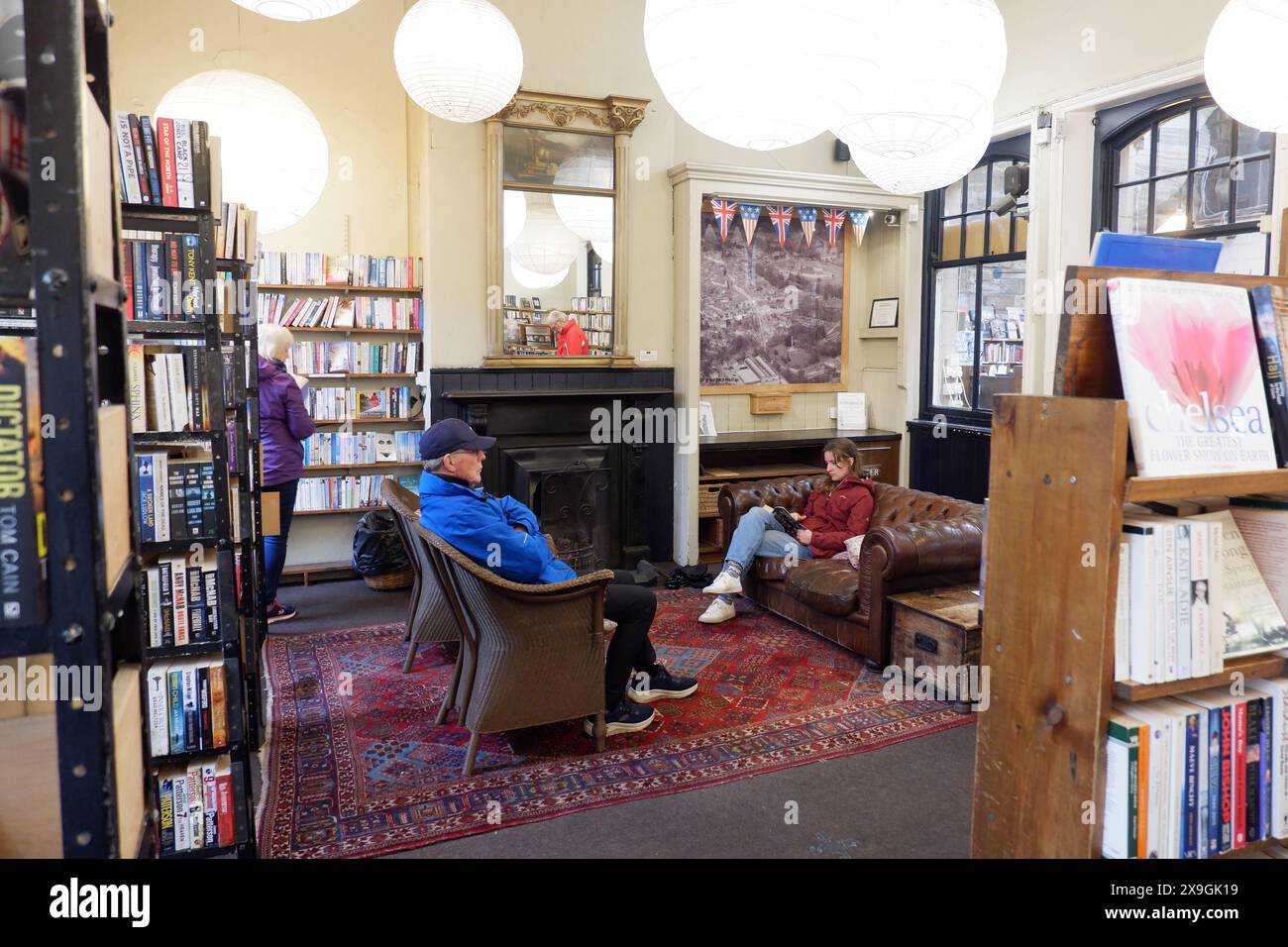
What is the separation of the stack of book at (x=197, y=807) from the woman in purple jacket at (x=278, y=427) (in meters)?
2.40

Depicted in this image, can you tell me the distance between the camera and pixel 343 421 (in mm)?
6262

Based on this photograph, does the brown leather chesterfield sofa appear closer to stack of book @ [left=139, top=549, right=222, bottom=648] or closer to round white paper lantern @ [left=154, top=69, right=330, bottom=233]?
stack of book @ [left=139, top=549, right=222, bottom=648]

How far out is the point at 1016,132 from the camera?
6.56 metres

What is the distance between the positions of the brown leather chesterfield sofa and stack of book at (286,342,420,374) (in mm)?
2914

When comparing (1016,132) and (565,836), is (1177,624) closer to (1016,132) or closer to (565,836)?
(565,836)

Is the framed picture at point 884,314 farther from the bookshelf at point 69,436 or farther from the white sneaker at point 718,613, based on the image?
the bookshelf at point 69,436

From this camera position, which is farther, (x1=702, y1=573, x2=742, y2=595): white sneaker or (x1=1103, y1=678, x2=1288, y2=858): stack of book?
(x1=702, y1=573, x2=742, y2=595): white sneaker

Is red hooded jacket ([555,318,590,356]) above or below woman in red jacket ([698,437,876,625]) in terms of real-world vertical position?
above

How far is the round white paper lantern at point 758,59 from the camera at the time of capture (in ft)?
8.50

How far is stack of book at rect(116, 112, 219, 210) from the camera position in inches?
98.6

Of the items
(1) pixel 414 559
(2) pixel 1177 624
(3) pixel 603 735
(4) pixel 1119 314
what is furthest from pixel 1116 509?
(1) pixel 414 559

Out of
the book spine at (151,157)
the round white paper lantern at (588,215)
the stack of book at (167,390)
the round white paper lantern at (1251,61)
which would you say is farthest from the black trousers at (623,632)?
the round white paper lantern at (588,215)

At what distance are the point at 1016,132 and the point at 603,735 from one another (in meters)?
5.49

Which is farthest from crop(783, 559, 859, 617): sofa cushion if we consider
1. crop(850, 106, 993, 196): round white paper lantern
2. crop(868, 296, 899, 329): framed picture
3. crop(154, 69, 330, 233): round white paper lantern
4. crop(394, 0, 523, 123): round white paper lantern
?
crop(868, 296, 899, 329): framed picture
